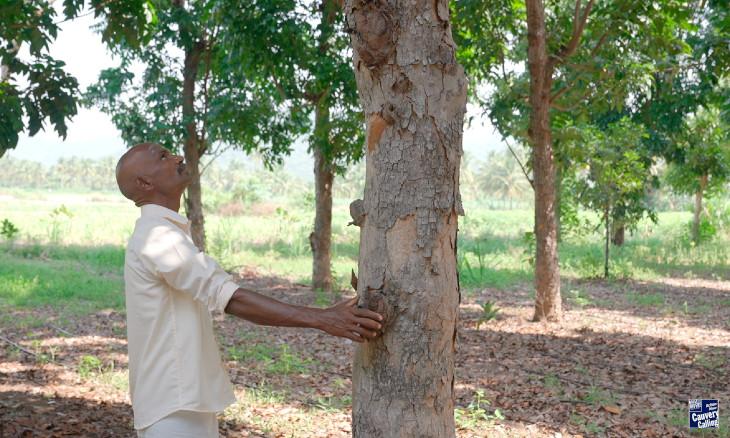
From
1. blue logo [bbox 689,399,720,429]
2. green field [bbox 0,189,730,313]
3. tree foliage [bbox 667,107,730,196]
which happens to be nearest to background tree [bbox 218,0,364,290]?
green field [bbox 0,189,730,313]

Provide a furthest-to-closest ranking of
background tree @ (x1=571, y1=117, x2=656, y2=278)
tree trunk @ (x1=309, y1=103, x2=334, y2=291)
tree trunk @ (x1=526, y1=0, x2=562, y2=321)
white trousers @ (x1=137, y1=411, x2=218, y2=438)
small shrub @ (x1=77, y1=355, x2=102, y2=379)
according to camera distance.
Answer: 1. background tree @ (x1=571, y1=117, x2=656, y2=278)
2. tree trunk @ (x1=309, y1=103, x2=334, y2=291)
3. tree trunk @ (x1=526, y1=0, x2=562, y2=321)
4. small shrub @ (x1=77, y1=355, x2=102, y2=379)
5. white trousers @ (x1=137, y1=411, x2=218, y2=438)

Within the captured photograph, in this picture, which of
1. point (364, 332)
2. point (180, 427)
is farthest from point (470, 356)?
point (180, 427)

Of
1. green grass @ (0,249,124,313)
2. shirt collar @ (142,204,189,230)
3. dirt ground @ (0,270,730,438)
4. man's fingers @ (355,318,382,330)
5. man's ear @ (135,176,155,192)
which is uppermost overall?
man's ear @ (135,176,155,192)

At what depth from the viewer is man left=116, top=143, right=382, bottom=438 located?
2434mm

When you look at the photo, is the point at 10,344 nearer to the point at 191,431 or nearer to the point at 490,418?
the point at 490,418

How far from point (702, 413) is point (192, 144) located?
332 inches

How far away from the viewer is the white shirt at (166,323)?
2459 millimetres

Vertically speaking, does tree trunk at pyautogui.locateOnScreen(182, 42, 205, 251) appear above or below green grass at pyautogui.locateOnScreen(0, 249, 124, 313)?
above

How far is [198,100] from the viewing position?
12.1m

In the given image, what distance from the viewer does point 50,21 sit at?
5.37 meters

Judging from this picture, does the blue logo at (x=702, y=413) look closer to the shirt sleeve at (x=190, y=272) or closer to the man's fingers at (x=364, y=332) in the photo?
the man's fingers at (x=364, y=332)

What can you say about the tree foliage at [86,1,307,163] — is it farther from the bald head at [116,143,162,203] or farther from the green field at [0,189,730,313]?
the bald head at [116,143,162,203]

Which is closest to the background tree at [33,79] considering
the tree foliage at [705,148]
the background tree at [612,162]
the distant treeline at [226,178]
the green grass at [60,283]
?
the green grass at [60,283]

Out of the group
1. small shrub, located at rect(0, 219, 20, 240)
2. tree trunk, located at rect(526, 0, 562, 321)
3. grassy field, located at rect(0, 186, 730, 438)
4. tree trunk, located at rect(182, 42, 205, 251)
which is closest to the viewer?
grassy field, located at rect(0, 186, 730, 438)
